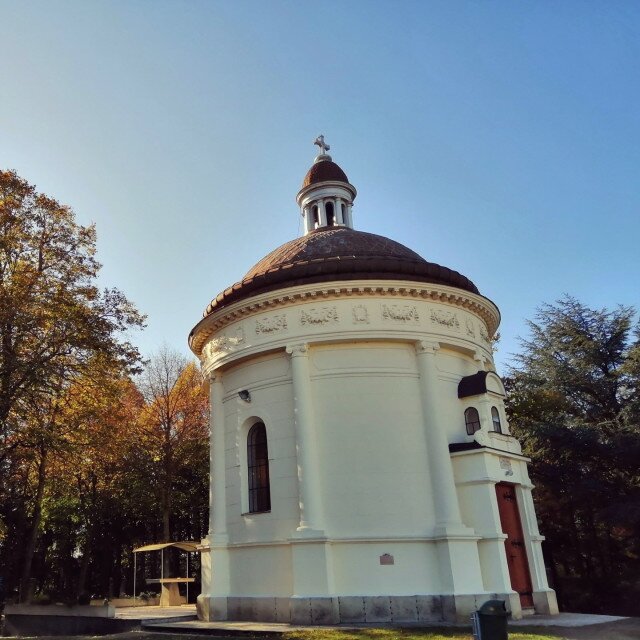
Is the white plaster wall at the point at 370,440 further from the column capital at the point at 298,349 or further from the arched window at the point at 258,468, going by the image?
the arched window at the point at 258,468

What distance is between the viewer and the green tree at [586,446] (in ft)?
80.9

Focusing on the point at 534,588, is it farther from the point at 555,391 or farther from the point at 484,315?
the point at 555,391

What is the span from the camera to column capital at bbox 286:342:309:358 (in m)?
16.6

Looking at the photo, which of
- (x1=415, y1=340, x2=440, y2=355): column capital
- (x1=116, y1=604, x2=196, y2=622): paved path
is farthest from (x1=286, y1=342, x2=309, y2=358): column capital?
(x1=116, y1=604, x2=196, y2=622): paved path

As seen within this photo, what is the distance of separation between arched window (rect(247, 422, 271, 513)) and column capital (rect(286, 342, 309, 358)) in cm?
252

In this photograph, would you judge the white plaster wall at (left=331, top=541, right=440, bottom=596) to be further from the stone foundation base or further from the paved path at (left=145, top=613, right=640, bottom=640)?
the paved path at (left=145, top=613, right=640, bottom=640)

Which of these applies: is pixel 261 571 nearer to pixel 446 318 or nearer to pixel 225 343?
pixel 225 343

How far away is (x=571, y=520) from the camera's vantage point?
2656 centimetres

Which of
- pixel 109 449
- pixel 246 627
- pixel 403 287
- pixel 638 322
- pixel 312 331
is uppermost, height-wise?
pixel 638 322

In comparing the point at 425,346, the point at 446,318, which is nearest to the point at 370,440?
the point at 425,346

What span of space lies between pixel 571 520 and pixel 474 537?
46.0 ft

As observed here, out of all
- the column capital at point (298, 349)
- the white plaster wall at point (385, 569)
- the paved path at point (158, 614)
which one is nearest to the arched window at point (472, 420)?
the white plaster wall at point (385, 569)

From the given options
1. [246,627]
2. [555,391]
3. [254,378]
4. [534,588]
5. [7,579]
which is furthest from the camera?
[7,579]

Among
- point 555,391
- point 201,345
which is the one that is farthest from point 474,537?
point 555,391
